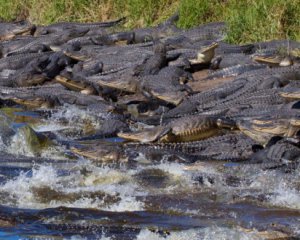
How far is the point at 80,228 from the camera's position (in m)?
Answer: 6.95

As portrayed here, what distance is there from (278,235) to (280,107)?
398 centimetres

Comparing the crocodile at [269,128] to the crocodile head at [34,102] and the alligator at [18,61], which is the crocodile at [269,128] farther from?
the alligator at [18,61]

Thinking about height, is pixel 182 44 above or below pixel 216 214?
below

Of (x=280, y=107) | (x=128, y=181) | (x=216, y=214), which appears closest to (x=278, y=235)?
(x=216, y=214)

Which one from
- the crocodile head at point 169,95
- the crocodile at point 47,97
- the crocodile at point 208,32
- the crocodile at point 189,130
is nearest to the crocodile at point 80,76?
the crocodile at point 47,97

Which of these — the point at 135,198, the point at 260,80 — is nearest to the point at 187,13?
the point at 260,80

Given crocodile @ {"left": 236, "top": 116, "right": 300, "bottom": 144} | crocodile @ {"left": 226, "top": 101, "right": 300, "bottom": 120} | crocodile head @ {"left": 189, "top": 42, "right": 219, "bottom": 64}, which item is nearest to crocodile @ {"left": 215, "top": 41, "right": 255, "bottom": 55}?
crocodile head @ {"left": 189, "top": 42, "right": 219, "bottom": 64}

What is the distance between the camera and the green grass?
44.2 ft

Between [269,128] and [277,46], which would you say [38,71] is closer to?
[277,46]

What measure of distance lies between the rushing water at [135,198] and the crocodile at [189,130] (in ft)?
2.54

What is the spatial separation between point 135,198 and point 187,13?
7836mm

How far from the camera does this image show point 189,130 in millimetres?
10133

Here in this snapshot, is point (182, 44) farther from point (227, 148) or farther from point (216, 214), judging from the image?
point (216, 214)

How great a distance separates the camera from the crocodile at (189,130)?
33.2 feet
